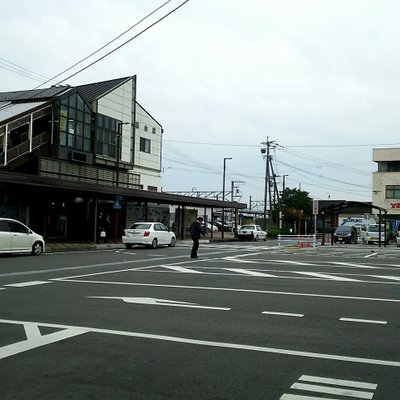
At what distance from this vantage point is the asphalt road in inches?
198

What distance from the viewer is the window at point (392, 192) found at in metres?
63.9

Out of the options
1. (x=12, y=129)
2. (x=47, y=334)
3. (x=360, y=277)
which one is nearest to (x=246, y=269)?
(x=360, y=277)

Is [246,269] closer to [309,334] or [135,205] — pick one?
[309,334]

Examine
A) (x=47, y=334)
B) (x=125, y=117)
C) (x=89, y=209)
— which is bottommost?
(x=47, y=334)

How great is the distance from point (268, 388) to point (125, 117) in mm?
39464

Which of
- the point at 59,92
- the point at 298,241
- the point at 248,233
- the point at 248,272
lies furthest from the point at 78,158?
the point at 248,272

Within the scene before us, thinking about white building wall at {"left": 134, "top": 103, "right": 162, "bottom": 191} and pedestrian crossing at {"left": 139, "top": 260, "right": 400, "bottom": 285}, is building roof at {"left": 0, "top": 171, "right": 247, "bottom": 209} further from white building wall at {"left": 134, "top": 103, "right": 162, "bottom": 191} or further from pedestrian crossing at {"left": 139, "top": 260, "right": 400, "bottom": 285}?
pedestrian crossing at {"left": 139, "top": 260, "right": 400, "bottom": 285}

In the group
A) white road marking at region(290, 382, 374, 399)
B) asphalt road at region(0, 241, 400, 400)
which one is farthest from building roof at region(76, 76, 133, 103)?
white road marking at region(290, 382, 374, 399)

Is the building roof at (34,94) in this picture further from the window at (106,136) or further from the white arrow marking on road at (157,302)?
the white arrow marking on road at (157,302)

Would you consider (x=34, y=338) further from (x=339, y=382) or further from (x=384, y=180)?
(x=384, y=180)

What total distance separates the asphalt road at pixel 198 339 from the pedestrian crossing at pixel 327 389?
0.03ft

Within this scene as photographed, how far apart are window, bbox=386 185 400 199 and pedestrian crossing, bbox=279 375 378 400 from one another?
2477 inches

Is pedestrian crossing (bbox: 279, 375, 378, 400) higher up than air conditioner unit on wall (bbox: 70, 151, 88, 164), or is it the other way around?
air conditioner unit on wall (bbox: 70, 151, 88, 164)

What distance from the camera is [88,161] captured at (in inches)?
1511
